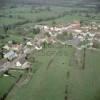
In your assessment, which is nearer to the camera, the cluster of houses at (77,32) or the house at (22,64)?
the house at (22,64)

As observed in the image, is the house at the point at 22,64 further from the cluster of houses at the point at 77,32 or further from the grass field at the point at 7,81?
the cluster of houses at the point at 77,32

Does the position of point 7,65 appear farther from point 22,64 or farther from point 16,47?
point 16,47

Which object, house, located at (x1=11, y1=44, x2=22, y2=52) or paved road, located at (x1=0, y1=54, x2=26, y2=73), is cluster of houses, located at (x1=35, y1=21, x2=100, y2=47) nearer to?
house, located at (x1=11, y1=44, x2=22, y2=52)

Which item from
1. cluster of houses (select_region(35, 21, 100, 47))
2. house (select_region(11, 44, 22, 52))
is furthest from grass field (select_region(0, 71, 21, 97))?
cluster of houses (select_region(35, 21, 100, 47))

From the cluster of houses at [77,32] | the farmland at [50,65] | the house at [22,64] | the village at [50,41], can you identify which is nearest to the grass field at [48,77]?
the farmland at [50,65]

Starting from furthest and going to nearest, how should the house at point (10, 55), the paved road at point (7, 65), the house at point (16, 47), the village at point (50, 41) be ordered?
the house at point (16, 47) → the house at point (10, 55) → the village at point (50, 41) → the paved road at point (7, 65)

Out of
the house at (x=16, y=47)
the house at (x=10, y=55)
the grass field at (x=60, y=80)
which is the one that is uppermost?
the house at (x=16, y=47)

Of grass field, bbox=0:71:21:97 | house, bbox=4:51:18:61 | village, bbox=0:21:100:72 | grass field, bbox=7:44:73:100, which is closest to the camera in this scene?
grass field, bbox=7:44:73:100

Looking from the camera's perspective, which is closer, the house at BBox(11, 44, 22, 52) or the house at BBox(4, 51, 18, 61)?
the house at BBox(4, 51, 18, 61)

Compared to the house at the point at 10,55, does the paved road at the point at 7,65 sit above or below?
below

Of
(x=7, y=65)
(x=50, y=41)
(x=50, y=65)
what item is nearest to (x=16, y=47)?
(x=50, y=41)
